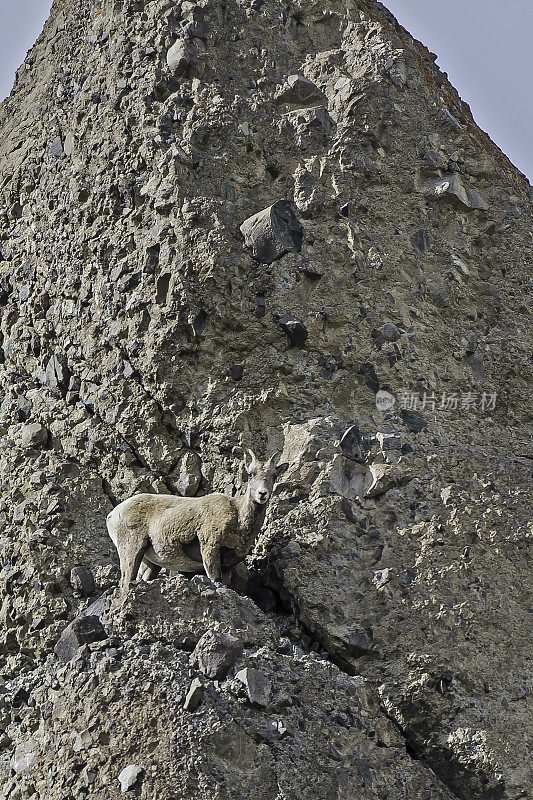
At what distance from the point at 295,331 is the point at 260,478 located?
987mm

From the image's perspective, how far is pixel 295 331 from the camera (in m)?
5.79

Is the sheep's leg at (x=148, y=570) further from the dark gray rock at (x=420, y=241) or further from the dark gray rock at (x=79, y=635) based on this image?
the dark gray rock at (x=420, y=241)

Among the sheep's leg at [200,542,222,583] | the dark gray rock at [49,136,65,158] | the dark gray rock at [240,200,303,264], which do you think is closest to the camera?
the sheep's leg at [200,542,222,583]

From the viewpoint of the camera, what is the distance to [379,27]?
6.54 metres

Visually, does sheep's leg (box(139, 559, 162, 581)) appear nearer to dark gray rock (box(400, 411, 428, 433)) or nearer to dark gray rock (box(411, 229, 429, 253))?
dark gray rock (box(400, 411, 428, 433))

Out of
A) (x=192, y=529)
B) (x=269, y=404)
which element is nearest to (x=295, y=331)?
(x=269, y=404)

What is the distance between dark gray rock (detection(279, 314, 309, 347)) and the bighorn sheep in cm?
77

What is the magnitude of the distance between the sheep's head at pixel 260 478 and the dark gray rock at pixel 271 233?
4.20 feet

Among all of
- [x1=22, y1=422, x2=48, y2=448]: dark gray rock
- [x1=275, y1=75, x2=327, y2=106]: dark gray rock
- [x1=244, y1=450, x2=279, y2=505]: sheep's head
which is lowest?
[x1=22, y1=422, x2=48, y2=448]: dark gray rock

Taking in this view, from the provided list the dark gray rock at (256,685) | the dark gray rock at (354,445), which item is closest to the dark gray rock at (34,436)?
the dark gray rock at (354,445)

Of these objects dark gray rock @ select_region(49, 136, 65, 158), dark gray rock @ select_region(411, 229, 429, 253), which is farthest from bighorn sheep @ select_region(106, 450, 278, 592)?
dark gray rock @ select_region(49, 136, 65, 158)

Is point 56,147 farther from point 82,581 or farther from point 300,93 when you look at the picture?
point 82,581

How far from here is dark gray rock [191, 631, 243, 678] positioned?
15.4 ft

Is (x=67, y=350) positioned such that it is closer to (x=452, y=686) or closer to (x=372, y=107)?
(x=372, y=107)
